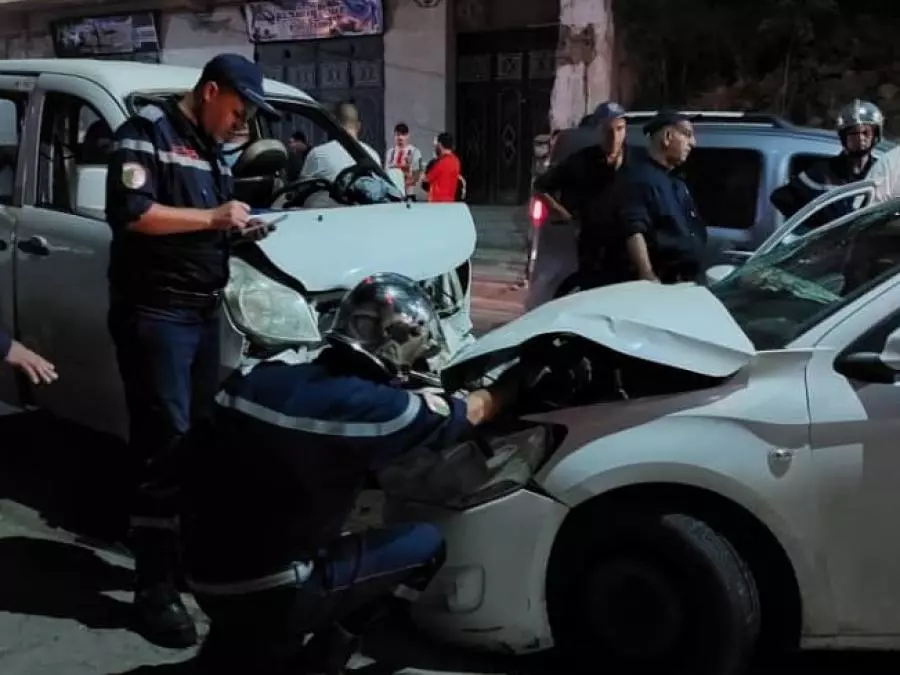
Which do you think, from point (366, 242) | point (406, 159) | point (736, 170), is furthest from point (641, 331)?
point (406, 159)

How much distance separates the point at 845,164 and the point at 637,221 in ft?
4.23

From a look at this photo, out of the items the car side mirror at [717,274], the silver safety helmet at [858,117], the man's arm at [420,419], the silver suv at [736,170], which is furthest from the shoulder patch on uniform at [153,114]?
the silver safety helmet at [858,117]

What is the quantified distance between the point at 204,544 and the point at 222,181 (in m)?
1.47

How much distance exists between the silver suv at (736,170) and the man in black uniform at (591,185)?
43 centimetres

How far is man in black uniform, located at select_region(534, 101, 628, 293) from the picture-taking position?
5.63 m

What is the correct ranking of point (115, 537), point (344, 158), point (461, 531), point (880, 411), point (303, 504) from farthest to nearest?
point (344, 158)
point (115, 537)
point (461, 531)
point (880, 411)
point (303, 504)

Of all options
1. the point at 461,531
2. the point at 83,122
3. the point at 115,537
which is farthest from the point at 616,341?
the point at 83,122

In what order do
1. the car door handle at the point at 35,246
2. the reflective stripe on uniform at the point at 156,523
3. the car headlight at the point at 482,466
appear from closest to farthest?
1. the car headlight at the point at 482,466
2. the reflective stripe on uniform at the point at 156,523
3. the car door handle at the point at 35,246

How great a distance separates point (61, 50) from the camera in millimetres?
20938

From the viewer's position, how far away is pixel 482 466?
339cm

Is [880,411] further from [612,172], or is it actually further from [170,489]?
[612,172]

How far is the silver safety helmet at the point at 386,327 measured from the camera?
284cm

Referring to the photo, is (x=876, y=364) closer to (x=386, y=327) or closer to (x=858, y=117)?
(x=386, y=327)

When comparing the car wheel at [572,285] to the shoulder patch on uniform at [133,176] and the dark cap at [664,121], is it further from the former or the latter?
the shoulder patch on uniform at [133,176]
